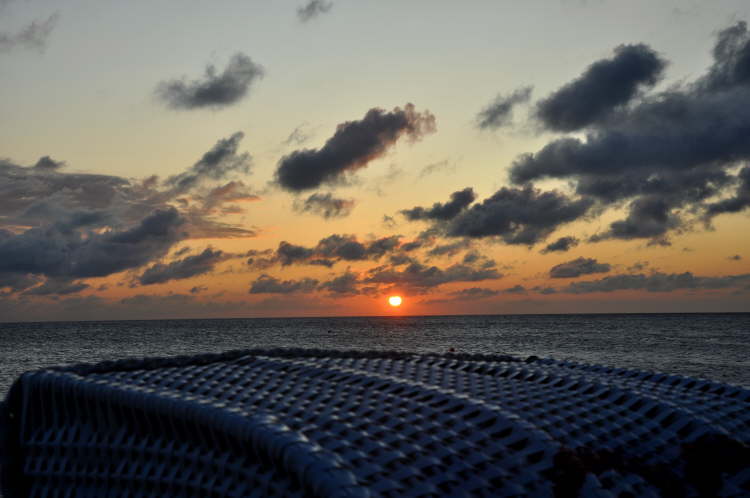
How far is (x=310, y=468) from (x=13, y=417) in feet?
13.1

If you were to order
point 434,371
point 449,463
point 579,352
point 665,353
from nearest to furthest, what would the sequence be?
point 449,463, point 434,371, point 665,353, point 579,352

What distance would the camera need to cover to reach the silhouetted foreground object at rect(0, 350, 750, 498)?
14.0 feet

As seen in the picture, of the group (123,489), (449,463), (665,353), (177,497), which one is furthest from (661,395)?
(665,353)

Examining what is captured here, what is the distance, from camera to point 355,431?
4.57 m

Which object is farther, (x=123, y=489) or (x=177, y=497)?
(x=123, y=489)

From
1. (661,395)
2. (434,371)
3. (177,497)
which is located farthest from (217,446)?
(661,395)

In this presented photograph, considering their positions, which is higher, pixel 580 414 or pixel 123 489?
pixel 580 414

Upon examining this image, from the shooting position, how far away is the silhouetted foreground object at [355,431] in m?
4.27

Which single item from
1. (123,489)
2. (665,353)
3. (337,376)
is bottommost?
(665,353)

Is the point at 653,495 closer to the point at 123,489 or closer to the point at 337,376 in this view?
the point at 337,376

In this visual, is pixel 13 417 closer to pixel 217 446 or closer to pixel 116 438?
pixel 116 438

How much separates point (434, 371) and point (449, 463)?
2414 millimetres

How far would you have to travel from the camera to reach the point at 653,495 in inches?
185

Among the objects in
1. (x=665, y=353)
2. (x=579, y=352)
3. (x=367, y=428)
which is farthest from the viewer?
(x=579, y=352)
